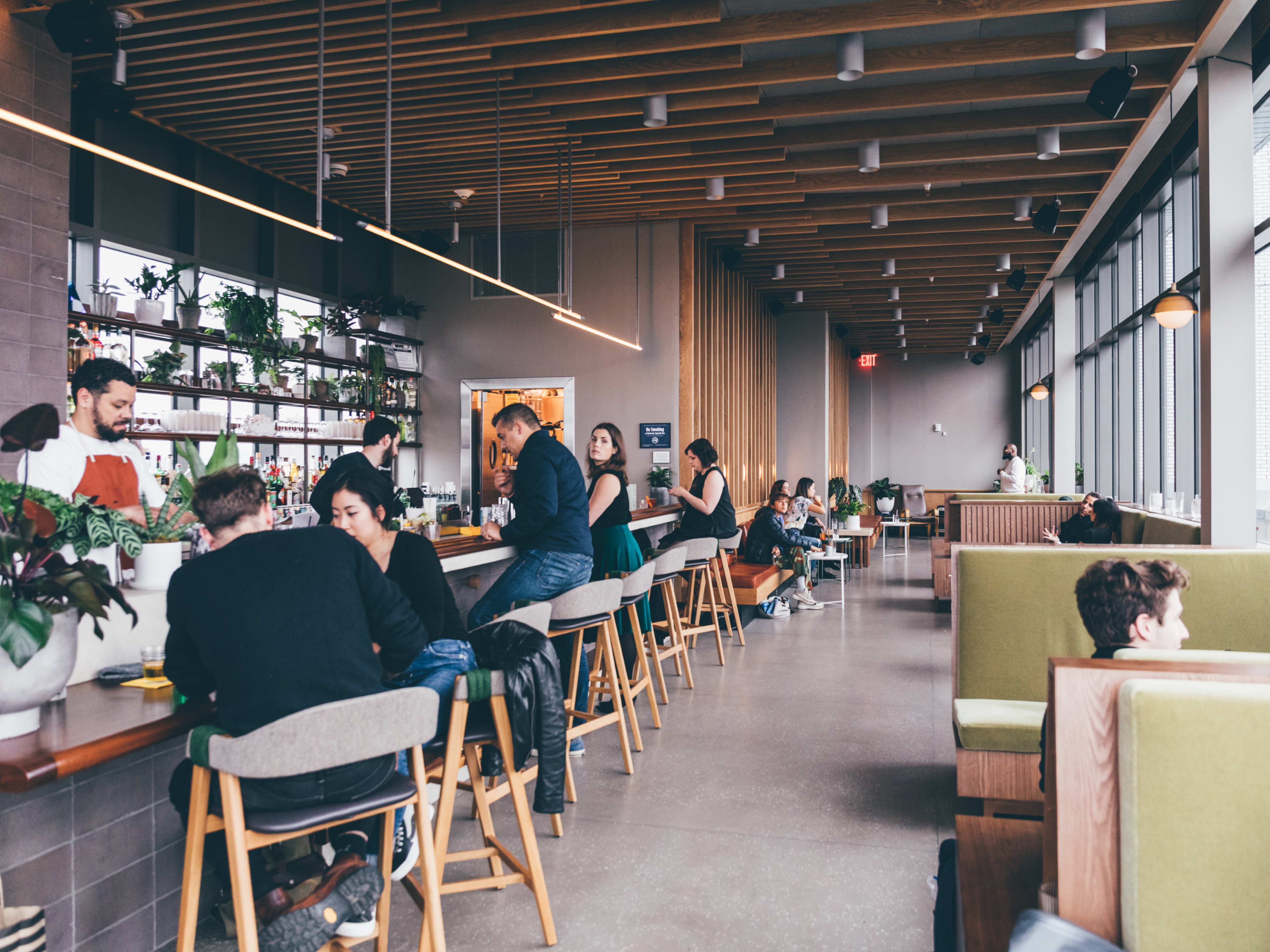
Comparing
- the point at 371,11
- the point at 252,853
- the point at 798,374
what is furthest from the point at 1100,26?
the point at 798,374

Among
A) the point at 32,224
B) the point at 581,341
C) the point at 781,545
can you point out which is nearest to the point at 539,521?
the point at 32,224

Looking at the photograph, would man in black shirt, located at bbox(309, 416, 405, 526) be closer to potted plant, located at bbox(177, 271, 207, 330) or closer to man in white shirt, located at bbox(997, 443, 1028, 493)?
potted plant, located at bbox(177, 271, 207, 330)

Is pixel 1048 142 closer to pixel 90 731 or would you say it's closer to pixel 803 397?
pixel 90 731

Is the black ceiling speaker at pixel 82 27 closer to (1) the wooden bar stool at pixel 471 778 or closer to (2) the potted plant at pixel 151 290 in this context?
(2) the potted plant at pixel 151 290

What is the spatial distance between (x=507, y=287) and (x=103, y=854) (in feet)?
12.3

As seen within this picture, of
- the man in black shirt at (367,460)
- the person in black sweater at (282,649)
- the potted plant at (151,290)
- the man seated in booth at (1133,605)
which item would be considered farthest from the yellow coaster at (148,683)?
the potted plant at (151,290)

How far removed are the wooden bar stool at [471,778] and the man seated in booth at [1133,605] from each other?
1457 mm

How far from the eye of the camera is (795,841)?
323cm

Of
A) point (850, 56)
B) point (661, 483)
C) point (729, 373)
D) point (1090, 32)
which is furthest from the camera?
point (729, 373)

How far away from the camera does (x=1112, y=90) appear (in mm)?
4930

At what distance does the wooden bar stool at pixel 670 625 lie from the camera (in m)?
5.05

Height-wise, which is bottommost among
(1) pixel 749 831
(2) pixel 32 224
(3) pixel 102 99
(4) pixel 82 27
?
(1) pixel 749 831

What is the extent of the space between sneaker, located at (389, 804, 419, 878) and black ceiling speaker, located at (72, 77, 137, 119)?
15.3 feet

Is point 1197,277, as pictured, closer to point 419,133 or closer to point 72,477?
point 419,133
